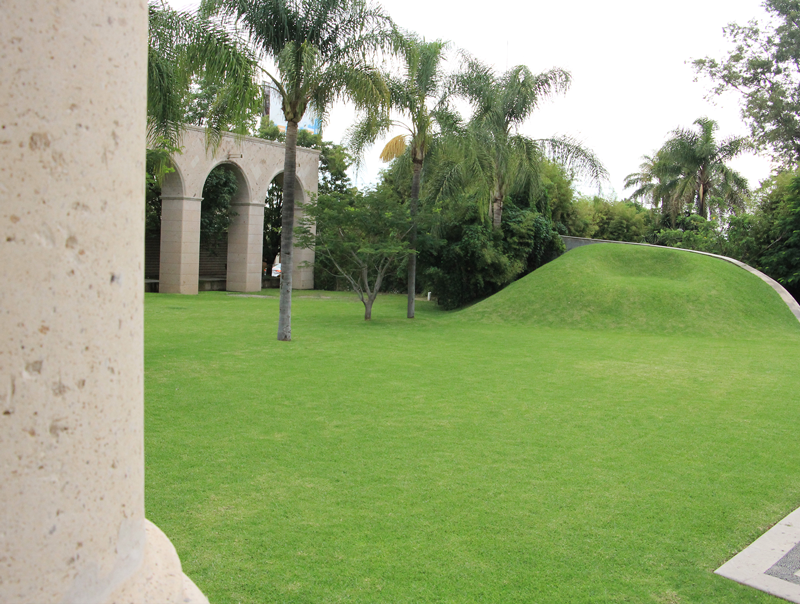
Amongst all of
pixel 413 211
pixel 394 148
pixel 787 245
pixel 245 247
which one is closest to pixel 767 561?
pixel 413 211

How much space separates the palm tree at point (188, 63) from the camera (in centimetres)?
1045

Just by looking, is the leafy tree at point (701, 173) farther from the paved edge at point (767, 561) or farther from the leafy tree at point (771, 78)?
the paved edge at point (767, 561)

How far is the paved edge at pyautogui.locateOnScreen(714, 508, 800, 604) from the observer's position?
143 inches

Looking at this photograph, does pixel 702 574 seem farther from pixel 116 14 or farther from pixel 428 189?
pixel 428 189

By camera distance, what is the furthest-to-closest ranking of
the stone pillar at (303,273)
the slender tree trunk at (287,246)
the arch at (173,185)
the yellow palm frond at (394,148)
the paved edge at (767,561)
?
1. the stone pillar at (303,273)
2. the arch at (173,185)
3. the yellow palm frond at (394,148)
4. the slender tree trunk at (287,246)
5. the paved edge at (767,561)

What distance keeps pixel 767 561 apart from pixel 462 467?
2.41m

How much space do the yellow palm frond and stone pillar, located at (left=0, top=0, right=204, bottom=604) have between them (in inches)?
726

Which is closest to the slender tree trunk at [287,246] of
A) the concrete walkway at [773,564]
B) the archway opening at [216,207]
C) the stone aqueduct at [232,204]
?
the stone aqueduct at [232,204]

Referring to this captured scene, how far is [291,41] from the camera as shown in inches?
489

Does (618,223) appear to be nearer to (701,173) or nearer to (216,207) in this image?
(701,173)

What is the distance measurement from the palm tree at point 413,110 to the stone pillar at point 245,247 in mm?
8881

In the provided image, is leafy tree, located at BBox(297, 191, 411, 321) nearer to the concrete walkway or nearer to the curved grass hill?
the curved grass hill

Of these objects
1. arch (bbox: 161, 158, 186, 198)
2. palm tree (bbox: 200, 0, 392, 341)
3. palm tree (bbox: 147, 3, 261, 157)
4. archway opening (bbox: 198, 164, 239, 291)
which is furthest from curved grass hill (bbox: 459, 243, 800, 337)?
archway opening (bbox: 198, 164, 239, 291)

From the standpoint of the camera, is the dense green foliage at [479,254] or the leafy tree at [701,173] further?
the leafy tree at [701,173]
